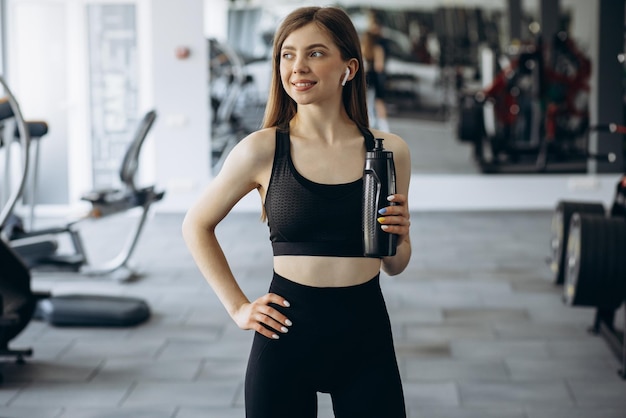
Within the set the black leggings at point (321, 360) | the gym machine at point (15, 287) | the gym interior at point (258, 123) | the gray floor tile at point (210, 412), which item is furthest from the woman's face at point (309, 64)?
the gym interior at point (258, 123)

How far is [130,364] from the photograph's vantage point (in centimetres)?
436

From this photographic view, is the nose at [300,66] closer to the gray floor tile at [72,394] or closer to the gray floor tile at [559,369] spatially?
the gray floor tile at [72,394]

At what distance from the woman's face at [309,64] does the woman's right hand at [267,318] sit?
383 mm

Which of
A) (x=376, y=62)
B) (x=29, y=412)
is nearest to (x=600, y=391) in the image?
(x=29, y=412)

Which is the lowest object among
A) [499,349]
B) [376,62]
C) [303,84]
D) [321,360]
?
[499,349]

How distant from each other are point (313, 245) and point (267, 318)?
0.16 metres

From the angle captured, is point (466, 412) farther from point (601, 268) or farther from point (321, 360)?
point (321, 360)

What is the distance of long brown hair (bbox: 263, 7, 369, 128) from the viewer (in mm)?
1800

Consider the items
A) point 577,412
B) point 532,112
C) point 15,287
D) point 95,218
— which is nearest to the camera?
point 577,412

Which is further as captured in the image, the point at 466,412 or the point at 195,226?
the point at 466,412

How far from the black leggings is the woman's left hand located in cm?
16

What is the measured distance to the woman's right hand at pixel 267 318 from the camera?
5.94 feet

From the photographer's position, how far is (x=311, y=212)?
5.86ft

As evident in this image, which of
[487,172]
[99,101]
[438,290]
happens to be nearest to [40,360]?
[438,290]
